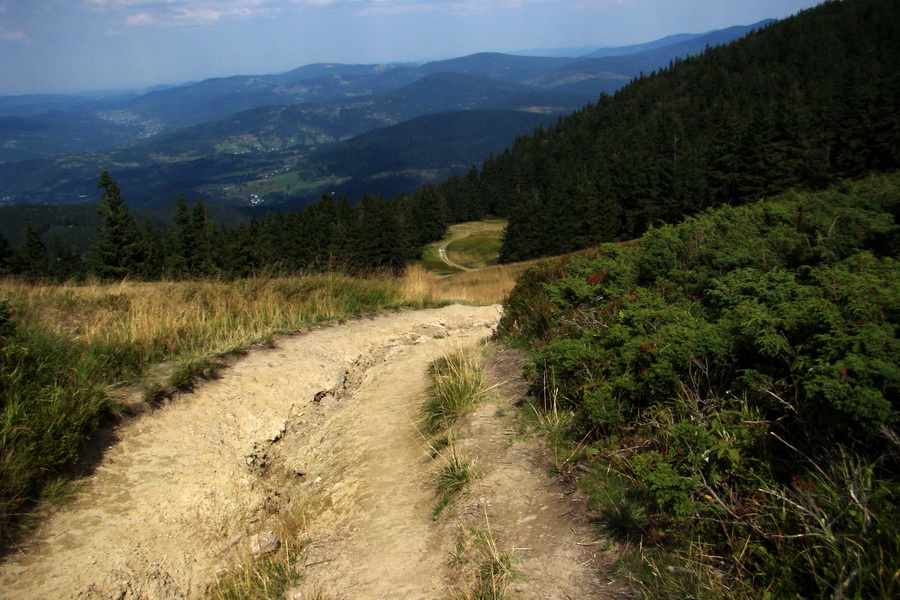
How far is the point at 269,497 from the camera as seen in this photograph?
17.5 feet

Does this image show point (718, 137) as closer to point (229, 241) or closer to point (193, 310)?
point (229, 241)

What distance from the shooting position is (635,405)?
440cm

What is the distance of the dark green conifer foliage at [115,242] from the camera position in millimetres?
43906

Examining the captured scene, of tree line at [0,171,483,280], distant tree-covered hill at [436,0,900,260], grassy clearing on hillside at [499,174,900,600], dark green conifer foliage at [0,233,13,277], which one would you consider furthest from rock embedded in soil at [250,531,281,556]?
dark green conifer foliage at [0,233,13,277]

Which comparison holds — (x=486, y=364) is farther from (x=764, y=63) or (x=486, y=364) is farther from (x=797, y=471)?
(x=764, y=63)

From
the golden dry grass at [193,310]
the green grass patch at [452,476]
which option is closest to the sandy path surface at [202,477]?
the green grass patch at [452,476]

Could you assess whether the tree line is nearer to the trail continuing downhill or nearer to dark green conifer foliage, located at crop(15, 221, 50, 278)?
dark green conifer foliage, located at crop(15, 221, 50, 278)

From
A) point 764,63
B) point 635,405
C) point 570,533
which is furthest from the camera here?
point 764,63

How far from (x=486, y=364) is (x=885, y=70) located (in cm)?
8599

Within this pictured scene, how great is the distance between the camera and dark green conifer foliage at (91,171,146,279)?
144 ft

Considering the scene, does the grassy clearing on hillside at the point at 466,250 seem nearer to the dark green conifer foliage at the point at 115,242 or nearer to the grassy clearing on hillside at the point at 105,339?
the dark green conifer foliage at the point at 115,242

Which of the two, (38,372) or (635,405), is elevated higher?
(38,372)

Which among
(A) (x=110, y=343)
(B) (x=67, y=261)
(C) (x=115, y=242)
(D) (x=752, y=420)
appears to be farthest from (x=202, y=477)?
(B) (x=67, y=261)

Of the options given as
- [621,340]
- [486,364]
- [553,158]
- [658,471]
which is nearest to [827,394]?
[658,471]
